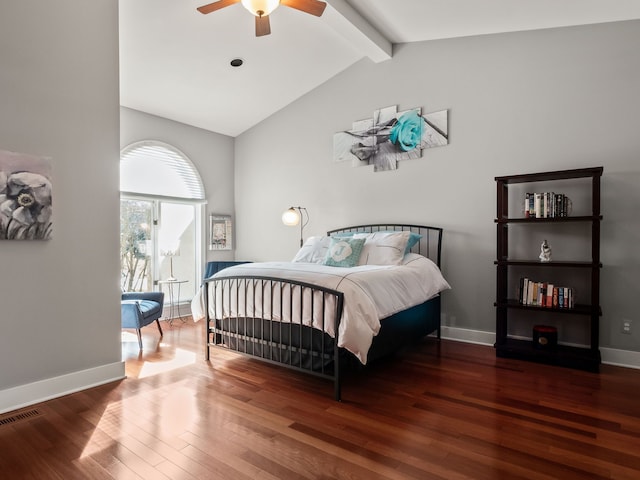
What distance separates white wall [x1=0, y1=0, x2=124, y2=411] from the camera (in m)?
2.59

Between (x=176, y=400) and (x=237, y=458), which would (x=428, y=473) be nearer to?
(x=237, y=458)

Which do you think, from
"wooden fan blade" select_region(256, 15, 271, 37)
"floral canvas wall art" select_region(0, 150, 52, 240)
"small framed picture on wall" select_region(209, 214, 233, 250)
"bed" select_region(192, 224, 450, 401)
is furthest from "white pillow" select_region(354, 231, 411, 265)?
"small framed picture on wall" select_region(209, 214, 233, 250)

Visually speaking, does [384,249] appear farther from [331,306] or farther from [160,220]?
[160,220]

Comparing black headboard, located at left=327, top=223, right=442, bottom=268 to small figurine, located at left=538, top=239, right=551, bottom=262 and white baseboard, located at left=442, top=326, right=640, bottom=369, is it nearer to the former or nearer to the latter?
white baseboard, located at left=442, top=326, right=640, bottom=369

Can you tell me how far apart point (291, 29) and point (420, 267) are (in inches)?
110

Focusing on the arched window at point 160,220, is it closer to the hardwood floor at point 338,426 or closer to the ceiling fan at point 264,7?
the hardwood floor at point 338,426

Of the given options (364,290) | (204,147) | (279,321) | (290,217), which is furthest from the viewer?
(204,147)

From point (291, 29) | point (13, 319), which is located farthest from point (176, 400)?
point (291, 29)

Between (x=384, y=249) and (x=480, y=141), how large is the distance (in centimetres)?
152

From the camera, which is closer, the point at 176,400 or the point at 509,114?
the point at 176,400

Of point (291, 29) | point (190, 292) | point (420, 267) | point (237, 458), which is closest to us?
point (237, 458)

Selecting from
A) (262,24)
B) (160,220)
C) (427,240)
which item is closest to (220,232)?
(160,220)

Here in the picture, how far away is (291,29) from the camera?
411cm

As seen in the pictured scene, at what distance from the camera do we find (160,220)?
5.38 m
